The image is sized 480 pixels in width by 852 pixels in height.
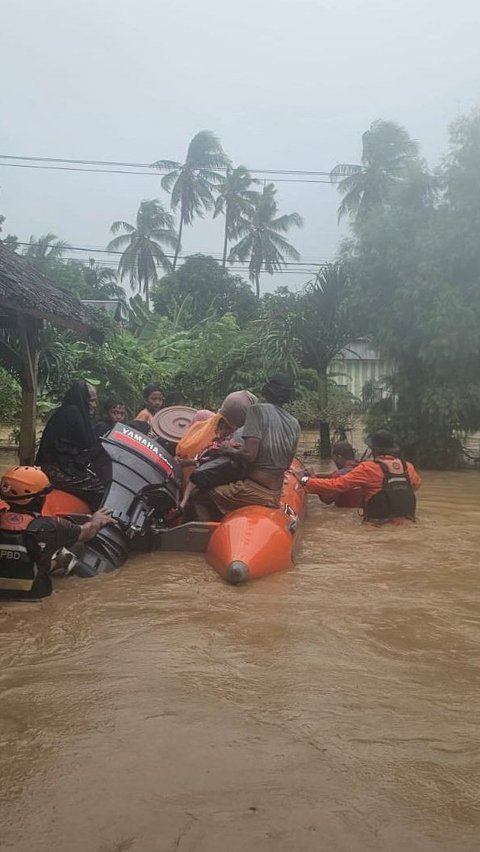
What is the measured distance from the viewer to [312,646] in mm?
3703

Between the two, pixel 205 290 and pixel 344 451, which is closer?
pixel 344 451

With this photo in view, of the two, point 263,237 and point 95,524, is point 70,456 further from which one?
point 263,237

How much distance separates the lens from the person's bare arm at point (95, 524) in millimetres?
4745

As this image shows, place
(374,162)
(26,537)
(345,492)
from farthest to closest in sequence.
A: (374,162)
(345,492)
(26,537)

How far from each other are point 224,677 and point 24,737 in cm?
94

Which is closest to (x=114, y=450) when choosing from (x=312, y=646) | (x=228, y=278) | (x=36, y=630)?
(x=36, y=630)

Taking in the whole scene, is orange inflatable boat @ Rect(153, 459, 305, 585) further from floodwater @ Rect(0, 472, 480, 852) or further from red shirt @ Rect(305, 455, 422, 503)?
red shirt @ Rect(305, 455, 422, 503)

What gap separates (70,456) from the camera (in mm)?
6000

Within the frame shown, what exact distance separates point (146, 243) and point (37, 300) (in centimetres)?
3614

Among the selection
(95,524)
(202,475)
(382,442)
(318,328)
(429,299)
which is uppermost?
(429,299)

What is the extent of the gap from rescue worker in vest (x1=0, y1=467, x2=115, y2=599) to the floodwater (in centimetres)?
15

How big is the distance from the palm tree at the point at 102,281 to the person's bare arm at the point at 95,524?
1423 inches

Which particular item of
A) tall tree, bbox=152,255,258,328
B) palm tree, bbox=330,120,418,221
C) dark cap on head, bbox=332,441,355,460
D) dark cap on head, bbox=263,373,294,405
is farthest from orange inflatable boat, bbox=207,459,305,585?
palm tree, bbox=330,120,418,221

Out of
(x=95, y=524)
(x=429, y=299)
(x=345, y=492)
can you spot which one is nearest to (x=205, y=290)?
(x=429, y=299)
